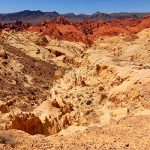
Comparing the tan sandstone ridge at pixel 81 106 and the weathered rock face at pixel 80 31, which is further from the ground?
the tan sandstone ridge at pixel 81 106

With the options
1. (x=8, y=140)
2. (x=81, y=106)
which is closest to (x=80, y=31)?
(x=81, y=106)

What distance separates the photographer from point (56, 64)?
1804 inches

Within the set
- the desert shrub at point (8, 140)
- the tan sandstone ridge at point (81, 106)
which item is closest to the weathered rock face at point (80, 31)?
the tan sandstone ridge at point (81, 106)

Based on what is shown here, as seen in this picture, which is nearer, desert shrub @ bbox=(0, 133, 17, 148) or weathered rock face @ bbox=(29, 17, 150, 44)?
desert shrub @ bbox=(0, 133, 17, 148)

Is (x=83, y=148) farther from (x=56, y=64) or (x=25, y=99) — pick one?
(x=56, y=64)

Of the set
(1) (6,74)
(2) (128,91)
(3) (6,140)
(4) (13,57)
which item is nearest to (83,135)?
(3) (6,140)

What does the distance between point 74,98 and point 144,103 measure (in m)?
3.49

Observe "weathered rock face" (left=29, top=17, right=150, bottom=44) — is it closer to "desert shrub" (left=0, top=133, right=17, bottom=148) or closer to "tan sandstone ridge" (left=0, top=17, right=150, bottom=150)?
"tan sandstone ridge" (left=0, top=17, right=150, bottom=150)

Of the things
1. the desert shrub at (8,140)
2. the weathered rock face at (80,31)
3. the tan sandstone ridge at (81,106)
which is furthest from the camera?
the weathered rock face at (80,31)

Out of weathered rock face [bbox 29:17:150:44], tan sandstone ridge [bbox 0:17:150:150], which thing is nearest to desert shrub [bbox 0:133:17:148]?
tan sandstone ridge [bbox 0:17:150:150]

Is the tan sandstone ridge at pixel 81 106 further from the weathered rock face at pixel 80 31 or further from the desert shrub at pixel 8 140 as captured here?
the weathered rock face at pixel 80 31

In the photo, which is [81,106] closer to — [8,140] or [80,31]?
[8,140]

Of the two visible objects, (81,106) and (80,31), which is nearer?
(81,106)

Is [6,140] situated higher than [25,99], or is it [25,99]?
[6,140]
